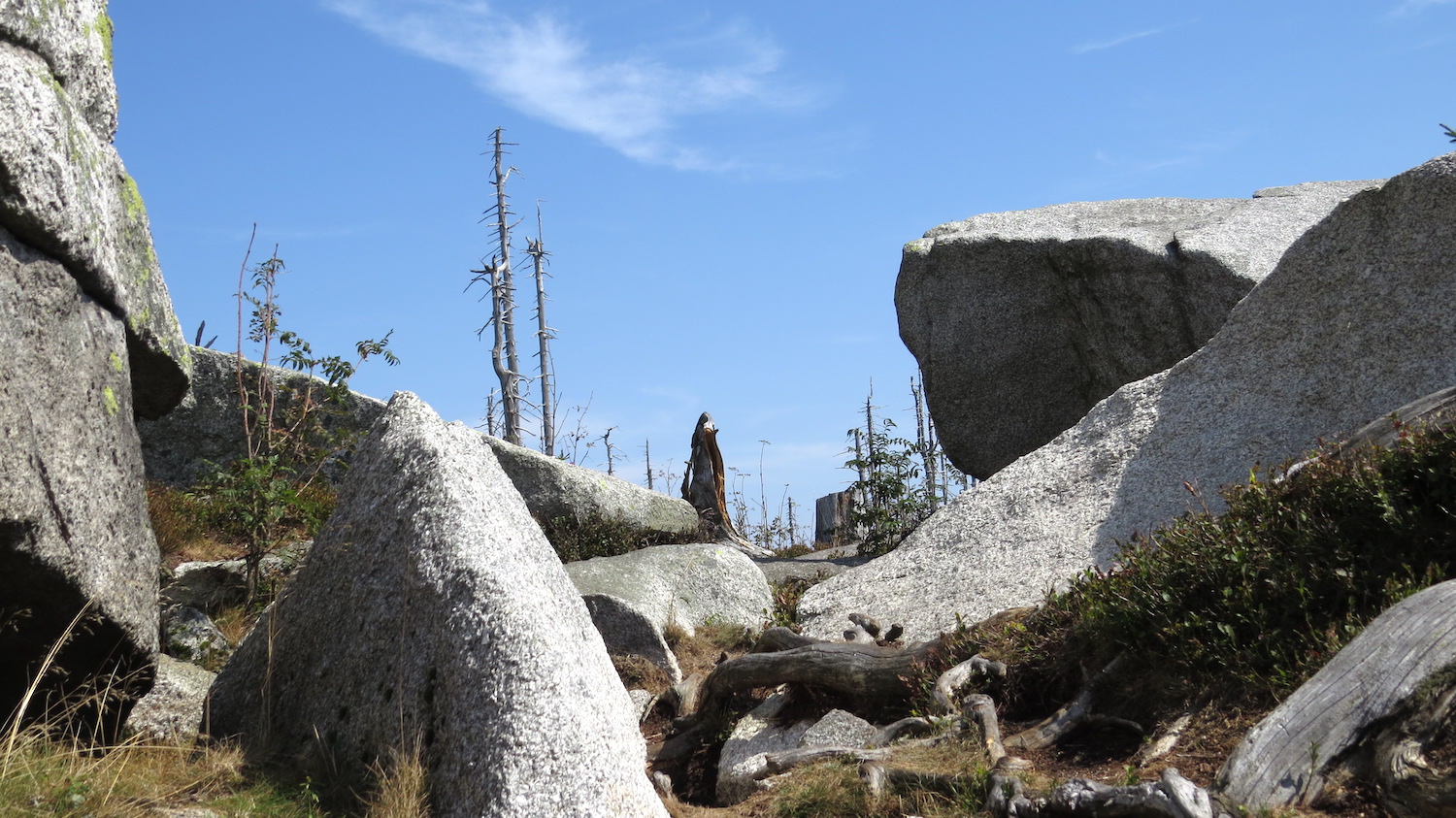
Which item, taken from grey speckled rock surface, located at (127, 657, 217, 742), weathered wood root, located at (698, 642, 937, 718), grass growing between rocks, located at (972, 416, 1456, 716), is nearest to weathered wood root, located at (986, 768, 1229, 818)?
grass growing between rocks, located at (972, 416, 1456, 716)

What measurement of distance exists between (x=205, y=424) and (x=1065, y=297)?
11.7 meters

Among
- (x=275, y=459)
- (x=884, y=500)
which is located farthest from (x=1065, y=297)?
(x=275, y=459)

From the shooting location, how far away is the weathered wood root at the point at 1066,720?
23.1 ft

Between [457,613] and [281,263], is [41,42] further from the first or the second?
[281,263]

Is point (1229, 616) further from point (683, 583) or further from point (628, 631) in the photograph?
point (683, 583)

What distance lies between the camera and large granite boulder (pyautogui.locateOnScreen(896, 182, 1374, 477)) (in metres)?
14.9

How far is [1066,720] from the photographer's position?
7125 mm

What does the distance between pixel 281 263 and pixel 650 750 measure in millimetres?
5742

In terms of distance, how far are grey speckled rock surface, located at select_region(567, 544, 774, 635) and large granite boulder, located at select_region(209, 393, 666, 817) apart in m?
4.81

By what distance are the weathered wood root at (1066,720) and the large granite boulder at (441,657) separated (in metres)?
2.67

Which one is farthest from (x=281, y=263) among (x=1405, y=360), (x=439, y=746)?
(x=1405, y=360)

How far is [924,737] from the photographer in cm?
748

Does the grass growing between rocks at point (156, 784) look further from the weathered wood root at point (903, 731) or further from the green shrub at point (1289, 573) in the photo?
the green shrub at point (1289, 573)

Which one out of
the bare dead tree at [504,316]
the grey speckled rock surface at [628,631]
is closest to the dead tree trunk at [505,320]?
the bare dead tree at [504,316]
